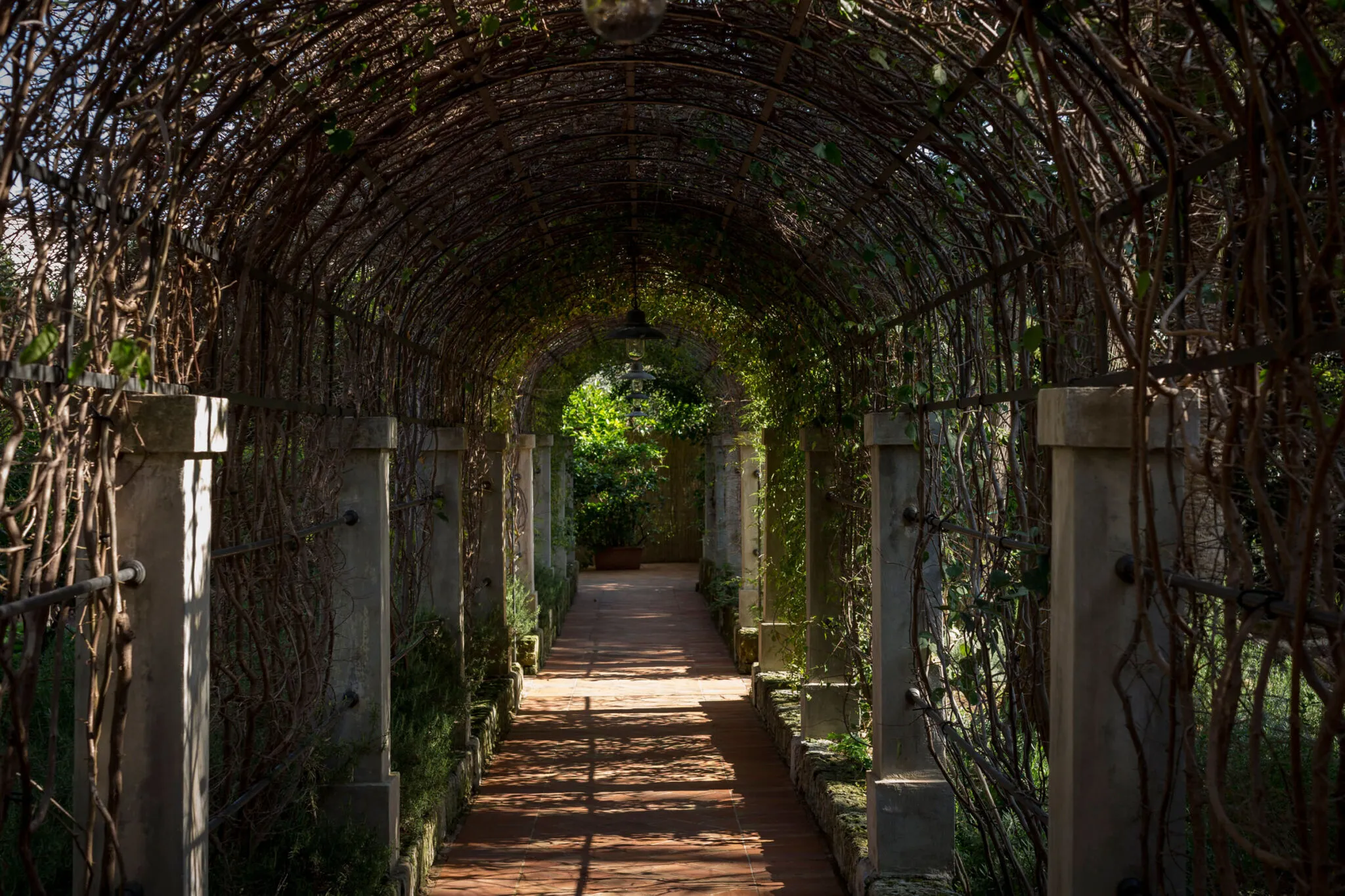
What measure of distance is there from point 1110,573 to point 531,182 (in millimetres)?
3698

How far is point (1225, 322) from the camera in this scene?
1997 mm

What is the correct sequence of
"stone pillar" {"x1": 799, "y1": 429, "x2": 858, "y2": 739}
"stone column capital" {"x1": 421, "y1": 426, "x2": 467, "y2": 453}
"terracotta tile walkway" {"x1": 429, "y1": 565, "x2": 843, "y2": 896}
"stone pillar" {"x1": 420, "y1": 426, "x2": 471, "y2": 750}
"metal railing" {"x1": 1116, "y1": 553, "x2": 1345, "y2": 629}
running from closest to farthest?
1. "metal railing" {"x1": 1116, "y1": 553, "x2": 1345, "y2": 629}
2. "terracotta tile walkway" {"x1": 429, "y1": 565, "x2": 843, "y2": 896}
3. "stone pillar" {"x1": 799, "y1": 429, "x2": 858, "y2": 739}
4. "stone column capital" {"x1": 421, "y1": 426, "x2": 467, "y2": 453}
5. "stone pillar" {"x1": 420, "y1": 426, "x2": 471, "y2": 750}

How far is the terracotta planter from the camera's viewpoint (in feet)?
69.6

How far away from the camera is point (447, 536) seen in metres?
7.01

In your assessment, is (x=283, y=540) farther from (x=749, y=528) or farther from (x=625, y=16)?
(x=749, y=528)

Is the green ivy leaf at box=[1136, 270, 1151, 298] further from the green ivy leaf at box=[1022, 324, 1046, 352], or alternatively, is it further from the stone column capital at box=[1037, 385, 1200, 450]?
the green ivy leaf at box=[1022, 324, 1046, 352]

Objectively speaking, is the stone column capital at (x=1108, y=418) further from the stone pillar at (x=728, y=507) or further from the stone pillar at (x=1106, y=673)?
the stone pillar at (x=728, y=507)

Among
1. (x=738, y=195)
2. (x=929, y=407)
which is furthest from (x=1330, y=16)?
(x=738, y=195)

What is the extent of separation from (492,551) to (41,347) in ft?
22.5

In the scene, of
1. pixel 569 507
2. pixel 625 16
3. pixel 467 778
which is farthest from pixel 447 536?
pixel 569 507

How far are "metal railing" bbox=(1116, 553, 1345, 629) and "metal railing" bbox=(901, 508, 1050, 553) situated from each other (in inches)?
20.8

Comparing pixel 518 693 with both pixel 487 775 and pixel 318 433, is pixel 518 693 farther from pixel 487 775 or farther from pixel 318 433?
pixel 318 433

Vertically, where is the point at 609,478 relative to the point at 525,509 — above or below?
above

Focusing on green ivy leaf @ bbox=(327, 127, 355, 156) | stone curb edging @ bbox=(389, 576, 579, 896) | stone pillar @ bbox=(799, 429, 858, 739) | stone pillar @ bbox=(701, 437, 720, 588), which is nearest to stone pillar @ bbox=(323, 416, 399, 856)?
stone curb edging @ bbox=(389, 576, 579, 896)
